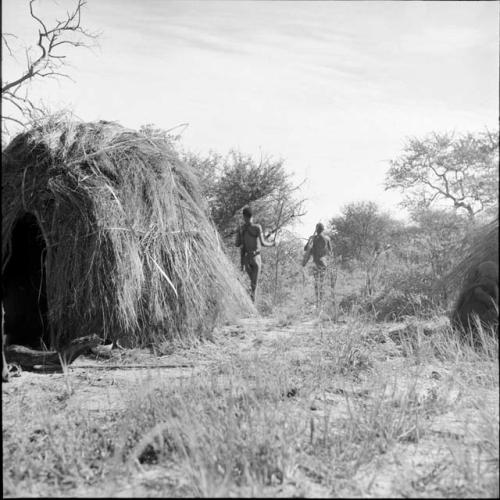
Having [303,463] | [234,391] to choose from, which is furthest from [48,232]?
[303,463]

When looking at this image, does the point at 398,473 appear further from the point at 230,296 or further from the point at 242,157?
the point at 242,157

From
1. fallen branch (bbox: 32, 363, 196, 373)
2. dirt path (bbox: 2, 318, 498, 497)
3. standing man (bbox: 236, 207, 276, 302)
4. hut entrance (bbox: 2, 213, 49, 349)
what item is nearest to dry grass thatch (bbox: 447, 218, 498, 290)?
dirt path (bbox: 2, 318, 498, 497)

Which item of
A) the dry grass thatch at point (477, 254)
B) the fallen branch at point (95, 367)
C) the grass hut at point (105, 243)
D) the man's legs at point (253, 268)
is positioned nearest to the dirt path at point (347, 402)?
the fallen branch at point (95, 367)

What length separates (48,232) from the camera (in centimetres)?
749

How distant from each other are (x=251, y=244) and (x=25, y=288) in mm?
4966

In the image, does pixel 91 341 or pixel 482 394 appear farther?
pixel 91 341

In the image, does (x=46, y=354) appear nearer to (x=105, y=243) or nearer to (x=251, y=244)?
(x=105, y=243)

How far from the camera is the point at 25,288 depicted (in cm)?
834

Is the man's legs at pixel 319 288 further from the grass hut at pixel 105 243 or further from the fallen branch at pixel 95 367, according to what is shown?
the fallen branch at pixel 95 367

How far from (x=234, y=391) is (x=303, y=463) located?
0.95 meters

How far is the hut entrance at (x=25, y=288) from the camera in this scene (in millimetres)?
8016

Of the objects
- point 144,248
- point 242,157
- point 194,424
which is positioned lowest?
point 194,424

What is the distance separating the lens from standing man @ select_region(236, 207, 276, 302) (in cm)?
1240

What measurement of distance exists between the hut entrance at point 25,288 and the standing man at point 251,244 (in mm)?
4502
